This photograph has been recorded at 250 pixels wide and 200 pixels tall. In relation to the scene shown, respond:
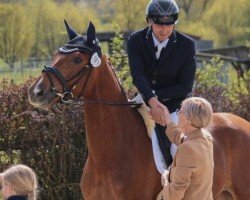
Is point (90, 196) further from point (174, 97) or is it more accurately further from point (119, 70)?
point (119, 70)

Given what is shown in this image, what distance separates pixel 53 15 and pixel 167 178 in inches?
Answer: 1895

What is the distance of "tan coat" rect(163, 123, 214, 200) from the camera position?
441cm

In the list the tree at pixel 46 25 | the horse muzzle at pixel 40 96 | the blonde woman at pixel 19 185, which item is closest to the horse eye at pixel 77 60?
the horse muzzle at pixel 40 96

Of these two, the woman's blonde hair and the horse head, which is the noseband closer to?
the horse head

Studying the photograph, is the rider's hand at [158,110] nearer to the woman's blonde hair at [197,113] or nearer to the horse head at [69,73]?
the horse head at [69,73]

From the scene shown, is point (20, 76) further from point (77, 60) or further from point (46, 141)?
point (77, 60)

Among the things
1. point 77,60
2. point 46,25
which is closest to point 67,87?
point 77,60

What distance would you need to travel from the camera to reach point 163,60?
5844mm

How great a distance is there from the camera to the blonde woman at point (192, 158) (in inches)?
174

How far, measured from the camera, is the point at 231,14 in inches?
2296

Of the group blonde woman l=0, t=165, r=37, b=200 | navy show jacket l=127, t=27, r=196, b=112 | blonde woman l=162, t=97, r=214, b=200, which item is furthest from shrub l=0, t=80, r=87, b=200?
blonde woman l=0, t=165, r=37, b=200

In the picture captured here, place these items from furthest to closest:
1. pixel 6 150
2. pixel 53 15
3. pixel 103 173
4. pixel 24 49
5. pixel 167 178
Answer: pixel 53 15 < pixel 24 49 < pixel 6 150 < pixel 103 173 < pixel 167 178

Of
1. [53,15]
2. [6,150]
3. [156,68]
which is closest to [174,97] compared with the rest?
[156,68]

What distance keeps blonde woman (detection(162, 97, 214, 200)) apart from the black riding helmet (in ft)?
4.50
